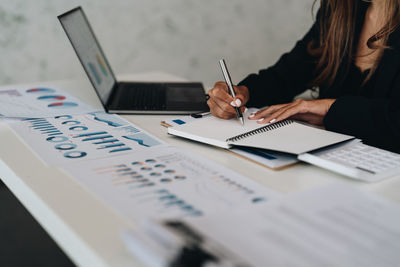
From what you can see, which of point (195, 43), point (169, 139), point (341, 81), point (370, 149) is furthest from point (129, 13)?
point (370, 149)

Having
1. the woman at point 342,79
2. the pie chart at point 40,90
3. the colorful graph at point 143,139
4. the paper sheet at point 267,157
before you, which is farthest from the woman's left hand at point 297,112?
the pie chart at point 40,90

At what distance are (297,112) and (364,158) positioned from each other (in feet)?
0.82

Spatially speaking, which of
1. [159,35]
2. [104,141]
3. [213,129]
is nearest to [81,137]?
[104,141]

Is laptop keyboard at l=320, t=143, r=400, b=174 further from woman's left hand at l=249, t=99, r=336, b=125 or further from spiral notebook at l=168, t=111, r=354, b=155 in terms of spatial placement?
woman's left hand at l=249, t=99, r=336, b=125

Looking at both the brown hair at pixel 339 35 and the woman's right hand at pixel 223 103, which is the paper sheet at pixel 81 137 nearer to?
the woman's right hand at pixel 223 103

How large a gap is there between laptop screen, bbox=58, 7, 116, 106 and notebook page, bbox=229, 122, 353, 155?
436mm

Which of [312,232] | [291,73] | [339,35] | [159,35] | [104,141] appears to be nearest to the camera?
[312,232]

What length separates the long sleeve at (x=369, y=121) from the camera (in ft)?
3.09

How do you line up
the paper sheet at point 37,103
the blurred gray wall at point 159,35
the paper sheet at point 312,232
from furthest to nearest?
1. the blurred gray wall at point 159,35
2. the paper sheet at point 37,103
3. the paper sheet at point 312,232

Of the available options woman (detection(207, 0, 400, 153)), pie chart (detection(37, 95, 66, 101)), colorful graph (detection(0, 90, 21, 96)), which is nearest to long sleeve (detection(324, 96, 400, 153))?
woman (detection(207, 0, 400, 153))

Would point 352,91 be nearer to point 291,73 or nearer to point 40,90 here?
point 291,73

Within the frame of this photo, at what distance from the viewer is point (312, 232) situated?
1.60ft

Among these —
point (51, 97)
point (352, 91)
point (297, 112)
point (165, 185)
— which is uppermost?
point (51, 97)

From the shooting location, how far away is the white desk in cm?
52
